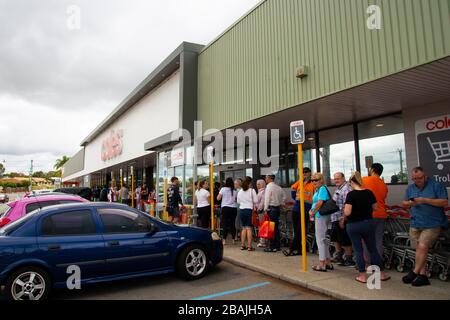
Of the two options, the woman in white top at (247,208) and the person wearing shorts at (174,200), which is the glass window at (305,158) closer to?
the woman in white top at (247,208)

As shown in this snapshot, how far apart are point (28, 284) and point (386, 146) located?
26.6ft

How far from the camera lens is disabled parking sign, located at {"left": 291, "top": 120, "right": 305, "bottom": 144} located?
623 cm

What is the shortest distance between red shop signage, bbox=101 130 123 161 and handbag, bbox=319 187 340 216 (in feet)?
62.3

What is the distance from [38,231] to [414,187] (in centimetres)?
617

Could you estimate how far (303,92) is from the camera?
741 cm

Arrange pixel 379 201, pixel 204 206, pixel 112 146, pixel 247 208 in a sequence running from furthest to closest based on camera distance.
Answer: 1. pixel 112 146
2. pixel 204 206
3. pixel 247 208
4. pixel 379 201

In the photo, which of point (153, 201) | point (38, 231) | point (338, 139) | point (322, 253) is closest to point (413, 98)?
point (338, 139)

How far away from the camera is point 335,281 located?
18.3 ft

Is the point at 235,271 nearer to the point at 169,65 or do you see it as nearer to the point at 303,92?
the point at 303,92

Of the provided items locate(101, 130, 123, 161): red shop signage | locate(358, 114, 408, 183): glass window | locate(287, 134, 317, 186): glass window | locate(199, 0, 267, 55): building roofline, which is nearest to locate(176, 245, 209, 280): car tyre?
locate(358, 114, 408, 183): glass window

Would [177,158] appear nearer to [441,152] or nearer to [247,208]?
[247,208]

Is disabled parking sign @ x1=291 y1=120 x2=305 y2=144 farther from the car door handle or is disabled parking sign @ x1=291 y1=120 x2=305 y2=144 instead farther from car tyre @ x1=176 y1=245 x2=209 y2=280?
the car door handle

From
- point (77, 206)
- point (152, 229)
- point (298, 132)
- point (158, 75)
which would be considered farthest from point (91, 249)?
point (158, 75)
